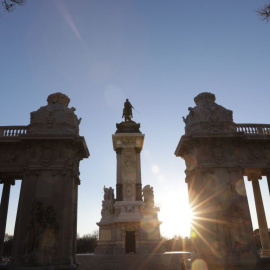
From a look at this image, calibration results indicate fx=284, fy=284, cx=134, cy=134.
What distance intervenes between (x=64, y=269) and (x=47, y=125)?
11421mm

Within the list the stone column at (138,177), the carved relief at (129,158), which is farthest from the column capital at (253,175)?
the carved relief at (129,158)

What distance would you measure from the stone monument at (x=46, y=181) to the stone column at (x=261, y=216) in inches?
641

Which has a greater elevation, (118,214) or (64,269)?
(118,214)

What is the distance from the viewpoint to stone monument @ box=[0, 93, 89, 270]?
20547 mm

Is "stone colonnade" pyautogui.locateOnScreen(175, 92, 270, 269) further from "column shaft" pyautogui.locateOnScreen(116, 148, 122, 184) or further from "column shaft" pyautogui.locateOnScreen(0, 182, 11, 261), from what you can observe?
"column shaft" pyautogui.locateOnScreen(0, 182, 11, 261)

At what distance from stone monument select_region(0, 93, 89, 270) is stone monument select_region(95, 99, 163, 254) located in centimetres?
1011

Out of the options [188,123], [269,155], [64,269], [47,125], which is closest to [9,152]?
[47,125]

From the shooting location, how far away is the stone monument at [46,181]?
2055 centimetres

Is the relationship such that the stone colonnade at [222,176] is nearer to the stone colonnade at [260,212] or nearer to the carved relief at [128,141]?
the stone colonnade at [260,212]

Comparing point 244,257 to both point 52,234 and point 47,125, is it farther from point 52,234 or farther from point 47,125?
point 47,125

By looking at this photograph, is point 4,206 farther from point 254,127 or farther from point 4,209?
point 254,127

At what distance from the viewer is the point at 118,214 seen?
34750 mm

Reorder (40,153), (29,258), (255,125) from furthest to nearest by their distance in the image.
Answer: (255,125) → (40,153) → (29,258)

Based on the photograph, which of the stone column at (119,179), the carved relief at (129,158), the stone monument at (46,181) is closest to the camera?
the stone monument at (46,181)
